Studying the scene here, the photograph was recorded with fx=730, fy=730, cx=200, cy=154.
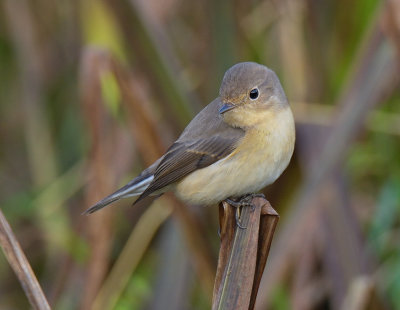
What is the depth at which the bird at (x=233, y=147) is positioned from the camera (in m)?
3.31

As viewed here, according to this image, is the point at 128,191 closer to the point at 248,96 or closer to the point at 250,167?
the point at 250,167

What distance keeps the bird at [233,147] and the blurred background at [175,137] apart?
33cm

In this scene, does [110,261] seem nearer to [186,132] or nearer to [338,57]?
[186,132]

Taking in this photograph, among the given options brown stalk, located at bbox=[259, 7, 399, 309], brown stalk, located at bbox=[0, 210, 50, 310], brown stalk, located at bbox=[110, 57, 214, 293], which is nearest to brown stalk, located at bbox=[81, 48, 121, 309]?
brown stalk, located at bbox=[110, 57, 214, 293]

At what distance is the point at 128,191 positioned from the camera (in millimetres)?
3568

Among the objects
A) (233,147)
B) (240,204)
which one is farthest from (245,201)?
(233,147)

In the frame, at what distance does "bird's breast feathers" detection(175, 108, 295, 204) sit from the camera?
10.8ft

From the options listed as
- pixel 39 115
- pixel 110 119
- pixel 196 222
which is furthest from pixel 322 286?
pixel 39 115

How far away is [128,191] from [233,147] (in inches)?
22.7

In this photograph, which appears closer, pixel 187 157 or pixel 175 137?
pixel 187 157

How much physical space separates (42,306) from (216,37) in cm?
242

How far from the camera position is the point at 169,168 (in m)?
3.51

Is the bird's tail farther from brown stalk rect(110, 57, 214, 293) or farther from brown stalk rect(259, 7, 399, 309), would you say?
brown stalk rect(259, 7, 399, 309)

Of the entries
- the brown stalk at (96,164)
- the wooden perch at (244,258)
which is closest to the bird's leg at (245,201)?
the wooden perch at (244,258)
